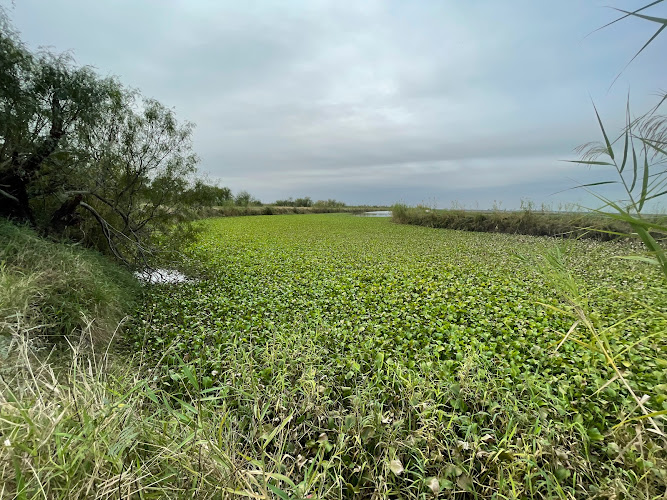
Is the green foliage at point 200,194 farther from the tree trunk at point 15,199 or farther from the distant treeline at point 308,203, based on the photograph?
the distant treeline at point 308,203

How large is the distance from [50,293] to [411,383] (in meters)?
2.82

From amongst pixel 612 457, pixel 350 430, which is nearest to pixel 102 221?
pixel 350 430

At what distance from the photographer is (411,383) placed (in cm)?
182

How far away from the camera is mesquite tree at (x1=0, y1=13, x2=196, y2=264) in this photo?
329 centimetres

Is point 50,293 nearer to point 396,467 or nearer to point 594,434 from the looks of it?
point 396,467

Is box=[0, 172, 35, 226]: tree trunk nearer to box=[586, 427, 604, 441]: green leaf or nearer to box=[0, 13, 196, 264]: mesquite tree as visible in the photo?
box=[0, 13, 196, 264]: mesquite tree

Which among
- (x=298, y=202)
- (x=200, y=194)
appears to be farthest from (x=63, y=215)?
(x=298, y=202)

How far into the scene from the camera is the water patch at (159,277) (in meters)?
4.46

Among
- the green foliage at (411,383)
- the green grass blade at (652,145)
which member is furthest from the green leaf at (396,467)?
the green grass blade at (652,145)

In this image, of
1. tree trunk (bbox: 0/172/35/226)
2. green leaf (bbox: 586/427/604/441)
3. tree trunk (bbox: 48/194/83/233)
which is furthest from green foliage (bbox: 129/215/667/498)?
tree trunk (bbox: 0/172/35/226)

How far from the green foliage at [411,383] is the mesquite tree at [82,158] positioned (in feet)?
4.67

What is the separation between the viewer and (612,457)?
139cm

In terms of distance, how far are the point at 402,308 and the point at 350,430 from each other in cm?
177

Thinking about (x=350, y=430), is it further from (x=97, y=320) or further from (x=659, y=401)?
(x=97, y=320)
